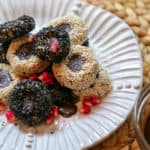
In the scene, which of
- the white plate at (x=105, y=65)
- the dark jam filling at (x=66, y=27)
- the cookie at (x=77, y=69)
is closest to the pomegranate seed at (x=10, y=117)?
the white plate at (x=105, y=65)

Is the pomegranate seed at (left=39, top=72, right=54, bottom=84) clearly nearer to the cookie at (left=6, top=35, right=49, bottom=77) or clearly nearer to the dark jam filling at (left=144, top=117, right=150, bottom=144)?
the cookie at (left=6, top=35, right=49, bottom=77)

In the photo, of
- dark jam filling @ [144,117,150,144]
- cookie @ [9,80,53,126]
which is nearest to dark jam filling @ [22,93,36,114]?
cookie @ [9,80,53,126]

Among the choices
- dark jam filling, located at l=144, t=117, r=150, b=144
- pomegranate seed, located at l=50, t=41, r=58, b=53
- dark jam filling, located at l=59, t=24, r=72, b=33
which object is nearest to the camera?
dark jam filling, located at l=144, t=117, r=150, b=144

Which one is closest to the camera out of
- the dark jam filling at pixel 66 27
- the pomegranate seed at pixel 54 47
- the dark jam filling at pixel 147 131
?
the dark jam filling at pixel 147 131

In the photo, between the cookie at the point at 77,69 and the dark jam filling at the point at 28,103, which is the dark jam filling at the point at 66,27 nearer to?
the cookie at the point at 77,69

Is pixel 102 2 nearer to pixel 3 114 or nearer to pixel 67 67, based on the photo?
pixel 67 67

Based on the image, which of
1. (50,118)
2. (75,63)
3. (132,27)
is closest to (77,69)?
(75,63)
